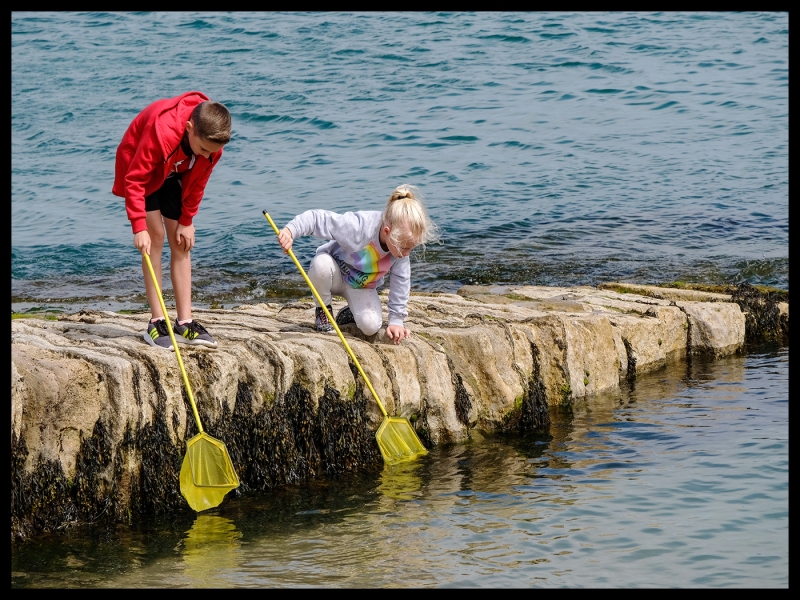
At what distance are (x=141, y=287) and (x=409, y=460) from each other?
6.10m

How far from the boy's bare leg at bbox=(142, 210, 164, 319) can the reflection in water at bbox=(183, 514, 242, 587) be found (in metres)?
1.33

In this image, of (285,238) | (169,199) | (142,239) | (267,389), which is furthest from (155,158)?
(267,389)

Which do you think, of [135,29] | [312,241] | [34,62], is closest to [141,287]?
[312,241]

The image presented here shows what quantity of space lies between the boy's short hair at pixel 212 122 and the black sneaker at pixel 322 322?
157cm

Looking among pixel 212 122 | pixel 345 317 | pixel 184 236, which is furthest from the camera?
pixel 345 317

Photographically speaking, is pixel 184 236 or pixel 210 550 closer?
pixel 210 550

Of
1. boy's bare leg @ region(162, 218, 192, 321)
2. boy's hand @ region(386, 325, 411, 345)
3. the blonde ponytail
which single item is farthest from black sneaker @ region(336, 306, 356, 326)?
boy's bare leg @ region(162, 218, 192, 321)

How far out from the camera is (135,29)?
30125mm

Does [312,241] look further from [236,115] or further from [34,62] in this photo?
[34,62]

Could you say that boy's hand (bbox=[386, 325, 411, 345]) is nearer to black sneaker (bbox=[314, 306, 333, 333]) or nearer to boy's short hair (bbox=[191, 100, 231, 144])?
black sneaker (bbox=[314, 306, 333, 333])

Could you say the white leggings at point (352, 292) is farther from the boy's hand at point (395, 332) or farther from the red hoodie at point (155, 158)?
the red hoodie at point (155, 158)

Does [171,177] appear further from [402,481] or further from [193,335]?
[402,481]

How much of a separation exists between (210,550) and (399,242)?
2289mm

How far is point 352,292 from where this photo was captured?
6410 millimetres
